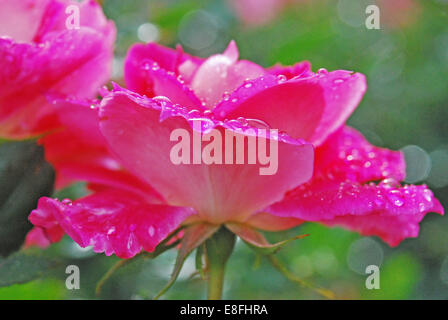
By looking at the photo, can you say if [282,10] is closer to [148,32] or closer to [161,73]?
[148,32]

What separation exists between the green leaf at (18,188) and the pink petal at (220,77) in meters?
0.18

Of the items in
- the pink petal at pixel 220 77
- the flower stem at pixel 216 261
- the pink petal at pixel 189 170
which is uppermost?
the pink petal at pixel 220 77

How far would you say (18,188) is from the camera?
1.82 feet

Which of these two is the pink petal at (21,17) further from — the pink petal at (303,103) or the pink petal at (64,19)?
the pink petal at (303,103)

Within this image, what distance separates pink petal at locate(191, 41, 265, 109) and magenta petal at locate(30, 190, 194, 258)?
98 millimetres

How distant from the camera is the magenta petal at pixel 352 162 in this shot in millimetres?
530

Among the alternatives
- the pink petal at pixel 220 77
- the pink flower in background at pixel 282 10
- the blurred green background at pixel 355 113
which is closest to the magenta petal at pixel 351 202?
the pink petal at pixel 220 77

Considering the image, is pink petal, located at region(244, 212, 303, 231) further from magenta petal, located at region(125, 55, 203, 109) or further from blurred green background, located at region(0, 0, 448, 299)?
blurred green background, located at region(0, 0, 448, 299)

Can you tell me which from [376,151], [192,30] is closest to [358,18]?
[192,30]

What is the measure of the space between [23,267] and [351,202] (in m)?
0.31

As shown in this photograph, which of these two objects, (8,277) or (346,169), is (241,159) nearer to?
(346,169)

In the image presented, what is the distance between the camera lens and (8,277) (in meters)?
0.54

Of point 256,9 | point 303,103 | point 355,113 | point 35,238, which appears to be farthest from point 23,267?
point 256,9

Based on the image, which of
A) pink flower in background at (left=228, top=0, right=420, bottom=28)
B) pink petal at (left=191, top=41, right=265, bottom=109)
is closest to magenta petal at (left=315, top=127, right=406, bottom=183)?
pink petal at (left=191, top=41, right=265, bottom=109)
